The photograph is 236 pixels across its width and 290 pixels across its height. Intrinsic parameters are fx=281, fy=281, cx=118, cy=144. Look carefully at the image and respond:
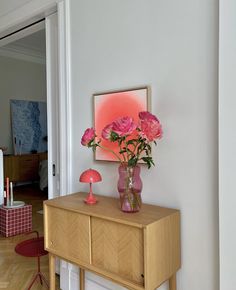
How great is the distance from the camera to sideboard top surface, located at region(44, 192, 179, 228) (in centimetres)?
153

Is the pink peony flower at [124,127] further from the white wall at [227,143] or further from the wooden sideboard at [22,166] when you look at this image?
the wooden sideboard at [22,166]

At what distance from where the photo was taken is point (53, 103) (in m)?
2.68

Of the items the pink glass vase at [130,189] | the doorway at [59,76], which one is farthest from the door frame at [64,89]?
the pink glass vase at [130,189]

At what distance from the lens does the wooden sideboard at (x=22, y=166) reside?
6188 millimetres

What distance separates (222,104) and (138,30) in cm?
82

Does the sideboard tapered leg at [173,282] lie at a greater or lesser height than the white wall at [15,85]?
lesser

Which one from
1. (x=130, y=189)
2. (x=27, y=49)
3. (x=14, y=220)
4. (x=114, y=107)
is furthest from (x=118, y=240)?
(x=27, y=49)

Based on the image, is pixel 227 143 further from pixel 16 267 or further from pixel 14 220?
pixel 14 220

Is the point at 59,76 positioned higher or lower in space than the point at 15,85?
lower

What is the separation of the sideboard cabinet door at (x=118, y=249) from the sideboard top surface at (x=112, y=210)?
0.12ft

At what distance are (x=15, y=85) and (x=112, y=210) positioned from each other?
583 cm

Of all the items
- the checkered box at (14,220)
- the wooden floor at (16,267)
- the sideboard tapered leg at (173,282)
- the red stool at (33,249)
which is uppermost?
the sideboard tapered leg at (173,282)

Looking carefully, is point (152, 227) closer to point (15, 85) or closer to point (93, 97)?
point (93, 97)

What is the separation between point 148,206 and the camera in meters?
1.81
